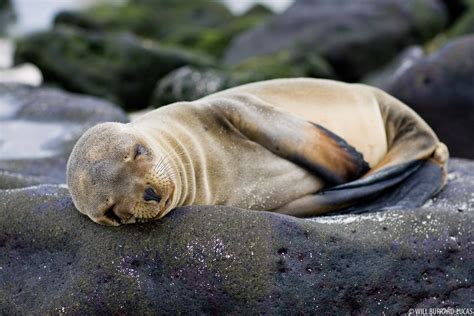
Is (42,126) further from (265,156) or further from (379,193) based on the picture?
(379,193)

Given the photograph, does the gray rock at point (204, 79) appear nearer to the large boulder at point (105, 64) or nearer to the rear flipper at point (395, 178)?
the large boulder at point (105, 64)

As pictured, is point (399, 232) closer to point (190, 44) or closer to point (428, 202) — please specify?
point (428, 202)

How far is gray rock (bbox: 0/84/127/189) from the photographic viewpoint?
6453mm

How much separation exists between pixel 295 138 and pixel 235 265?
1.08 m

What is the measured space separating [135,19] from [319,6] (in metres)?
8.69

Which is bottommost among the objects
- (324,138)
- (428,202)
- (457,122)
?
(457,122)

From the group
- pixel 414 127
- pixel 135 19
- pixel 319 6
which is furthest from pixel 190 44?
pixel 414 127

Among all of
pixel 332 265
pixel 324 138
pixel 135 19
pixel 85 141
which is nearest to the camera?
pixel 332 265

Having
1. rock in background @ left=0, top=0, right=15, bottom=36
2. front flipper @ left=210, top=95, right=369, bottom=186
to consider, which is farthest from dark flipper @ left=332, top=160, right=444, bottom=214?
rock in background @ left=0, top=0, right=15, bottom=36

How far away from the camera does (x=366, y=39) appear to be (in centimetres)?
1404

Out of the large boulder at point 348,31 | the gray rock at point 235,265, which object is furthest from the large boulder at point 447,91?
the large boulder at point 348,31

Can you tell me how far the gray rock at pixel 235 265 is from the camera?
154 inches

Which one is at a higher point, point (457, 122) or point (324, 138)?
point (324, 138)

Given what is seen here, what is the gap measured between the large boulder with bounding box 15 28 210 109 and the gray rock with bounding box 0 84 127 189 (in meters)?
4.39
